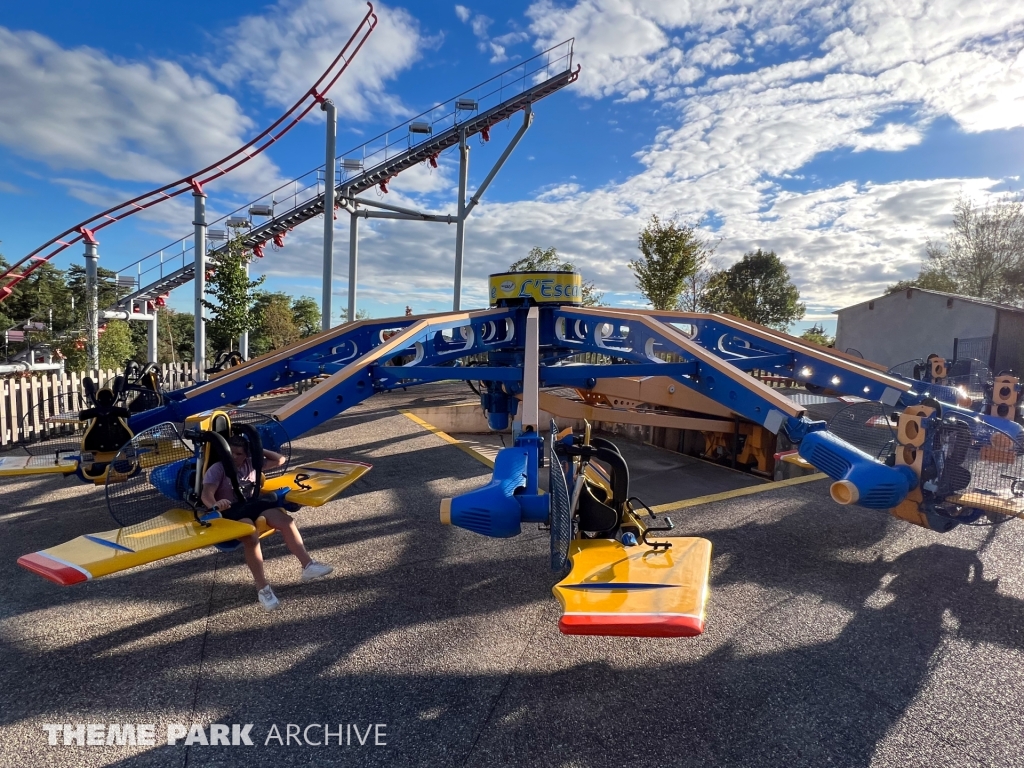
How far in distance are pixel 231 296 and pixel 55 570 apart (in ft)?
50.7

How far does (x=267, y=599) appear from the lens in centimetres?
404

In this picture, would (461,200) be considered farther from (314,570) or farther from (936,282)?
(936,282)

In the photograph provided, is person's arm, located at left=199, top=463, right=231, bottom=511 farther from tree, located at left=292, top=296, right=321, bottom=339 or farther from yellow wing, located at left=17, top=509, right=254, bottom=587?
tree, located at left=292, top=296, right=321, bottom=339

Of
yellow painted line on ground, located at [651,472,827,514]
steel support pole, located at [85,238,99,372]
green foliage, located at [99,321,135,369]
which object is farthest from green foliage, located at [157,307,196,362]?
yellow painted line on ground, located at [651,472,827,514]

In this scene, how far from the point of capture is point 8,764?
262cm

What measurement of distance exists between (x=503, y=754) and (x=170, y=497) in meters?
3.13

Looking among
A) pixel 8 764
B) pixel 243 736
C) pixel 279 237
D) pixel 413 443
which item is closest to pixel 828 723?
pixel 243 736

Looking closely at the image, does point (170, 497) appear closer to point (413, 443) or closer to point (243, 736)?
point (243, 736)

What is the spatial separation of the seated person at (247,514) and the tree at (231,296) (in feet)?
46.4

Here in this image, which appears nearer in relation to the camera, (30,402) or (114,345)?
(30,402)

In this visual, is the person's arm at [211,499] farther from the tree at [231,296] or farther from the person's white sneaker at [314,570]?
the tree at [231,296]

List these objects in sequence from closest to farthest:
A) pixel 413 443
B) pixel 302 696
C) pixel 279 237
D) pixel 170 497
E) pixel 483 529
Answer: pixel 302 696, pixel 483 529, pixel 170 497, pixel 413 443, pixel 279 237

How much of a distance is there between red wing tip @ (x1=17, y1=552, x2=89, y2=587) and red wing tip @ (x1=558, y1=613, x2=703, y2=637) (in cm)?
273

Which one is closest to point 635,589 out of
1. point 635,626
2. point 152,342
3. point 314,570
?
point 635,626
